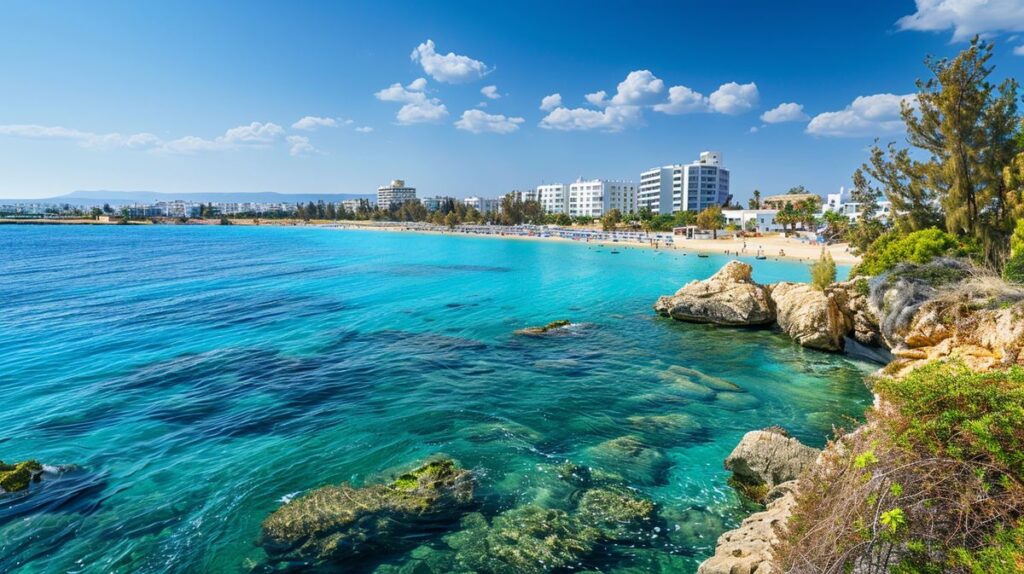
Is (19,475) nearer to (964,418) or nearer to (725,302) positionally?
(964,418)

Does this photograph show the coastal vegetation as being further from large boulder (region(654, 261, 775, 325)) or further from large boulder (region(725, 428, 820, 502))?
large boulder (region(725, 428, 820, 502))

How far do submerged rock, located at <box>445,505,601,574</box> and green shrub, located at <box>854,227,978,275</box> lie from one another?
2180cm

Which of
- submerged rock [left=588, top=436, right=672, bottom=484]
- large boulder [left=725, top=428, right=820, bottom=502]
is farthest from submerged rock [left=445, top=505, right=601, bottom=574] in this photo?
large boulder [left=725, top=428, right=820, bottom=502]

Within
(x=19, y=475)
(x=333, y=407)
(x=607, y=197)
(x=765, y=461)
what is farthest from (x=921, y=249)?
(x=607, y=197)

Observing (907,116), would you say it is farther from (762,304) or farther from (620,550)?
(620,550)

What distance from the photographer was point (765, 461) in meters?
11.1

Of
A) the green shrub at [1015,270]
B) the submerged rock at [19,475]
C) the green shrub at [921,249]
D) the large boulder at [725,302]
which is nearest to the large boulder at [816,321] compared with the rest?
the large boulder at [725,302]

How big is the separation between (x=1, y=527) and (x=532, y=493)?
11.1 meters

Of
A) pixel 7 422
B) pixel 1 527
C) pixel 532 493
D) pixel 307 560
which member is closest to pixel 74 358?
pixel 7 422

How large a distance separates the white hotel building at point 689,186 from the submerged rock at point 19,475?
162 metres

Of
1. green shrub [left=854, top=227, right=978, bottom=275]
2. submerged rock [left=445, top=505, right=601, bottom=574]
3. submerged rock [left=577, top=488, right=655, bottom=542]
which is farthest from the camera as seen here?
green shrub [left=854, top=227, right=978, bottom=275]

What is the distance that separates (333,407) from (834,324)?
2298 centimetres

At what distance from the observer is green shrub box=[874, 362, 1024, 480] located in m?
5.46

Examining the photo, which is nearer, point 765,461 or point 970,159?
point 765,461
